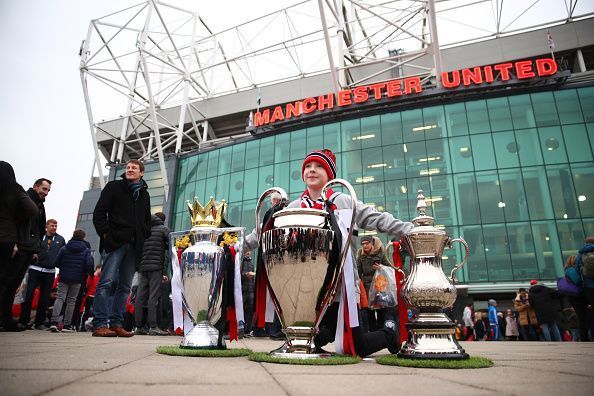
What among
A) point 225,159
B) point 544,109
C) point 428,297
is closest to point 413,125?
point 544,109

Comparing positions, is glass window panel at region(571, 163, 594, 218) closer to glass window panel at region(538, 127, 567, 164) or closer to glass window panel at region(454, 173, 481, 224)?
glass window panel at region(538, 127, 567, 164)

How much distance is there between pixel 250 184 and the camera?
19672mm

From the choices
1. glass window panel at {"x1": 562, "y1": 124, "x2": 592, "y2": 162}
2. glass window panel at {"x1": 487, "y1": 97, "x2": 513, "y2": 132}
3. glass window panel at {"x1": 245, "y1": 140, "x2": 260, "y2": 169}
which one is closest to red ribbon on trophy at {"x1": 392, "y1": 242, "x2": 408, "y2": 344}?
glass window panel at {"x1": 487, "y1": 97, "x2": 513, "y2": 132}

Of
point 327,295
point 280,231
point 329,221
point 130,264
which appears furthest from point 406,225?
point 130,264

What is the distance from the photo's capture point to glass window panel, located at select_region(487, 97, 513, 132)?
16.3 meters

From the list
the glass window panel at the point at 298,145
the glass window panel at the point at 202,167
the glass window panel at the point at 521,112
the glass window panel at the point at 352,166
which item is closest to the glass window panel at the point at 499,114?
the glass window panel at the point at 521,112

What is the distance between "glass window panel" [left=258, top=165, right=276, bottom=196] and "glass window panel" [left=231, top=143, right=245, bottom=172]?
4.55 feet

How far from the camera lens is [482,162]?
16000 millimetres

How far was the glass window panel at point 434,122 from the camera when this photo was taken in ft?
55.5

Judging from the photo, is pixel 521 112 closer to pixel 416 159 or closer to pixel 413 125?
pixel 413 125

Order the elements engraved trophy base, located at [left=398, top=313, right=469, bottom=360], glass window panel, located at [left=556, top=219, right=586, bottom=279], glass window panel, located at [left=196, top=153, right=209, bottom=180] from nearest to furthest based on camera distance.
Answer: engraved trophy base, located at [left=398, top=313, right=469, bottom=360] < glass window panel, located at [left=556, top=219, right=586, bottom=279] < glass window panel, located at [left=196, top=153, right=209, bottom=180]

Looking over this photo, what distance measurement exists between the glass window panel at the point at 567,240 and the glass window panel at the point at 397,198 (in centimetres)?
576

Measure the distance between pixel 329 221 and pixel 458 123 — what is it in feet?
55.3

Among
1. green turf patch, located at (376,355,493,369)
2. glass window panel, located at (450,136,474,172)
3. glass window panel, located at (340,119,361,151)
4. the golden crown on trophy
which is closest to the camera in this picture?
green turf patch, located at (376,355,493,369)
